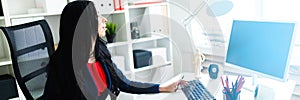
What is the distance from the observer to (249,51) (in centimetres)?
147

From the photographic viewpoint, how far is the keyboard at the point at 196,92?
4.39ft

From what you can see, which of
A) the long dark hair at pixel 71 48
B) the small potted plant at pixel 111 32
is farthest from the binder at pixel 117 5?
the long dark hair at pixel 71 48

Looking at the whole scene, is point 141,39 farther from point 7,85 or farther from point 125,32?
point 7,85

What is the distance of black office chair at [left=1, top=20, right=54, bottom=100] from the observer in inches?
55.5

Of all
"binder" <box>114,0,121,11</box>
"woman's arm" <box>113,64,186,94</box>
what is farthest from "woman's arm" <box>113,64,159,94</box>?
"binder" <box>114,0,121,11</box>

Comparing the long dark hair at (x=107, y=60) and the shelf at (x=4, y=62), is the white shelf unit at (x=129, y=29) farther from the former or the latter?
the long dark hair at (x=107, y=60)

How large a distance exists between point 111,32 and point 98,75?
1170mm

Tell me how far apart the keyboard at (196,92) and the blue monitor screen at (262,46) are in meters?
0.26

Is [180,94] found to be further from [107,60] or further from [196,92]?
[107,60]

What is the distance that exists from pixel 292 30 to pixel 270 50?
0.46 feet

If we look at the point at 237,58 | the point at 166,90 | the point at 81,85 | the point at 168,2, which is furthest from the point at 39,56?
the point at 168,2

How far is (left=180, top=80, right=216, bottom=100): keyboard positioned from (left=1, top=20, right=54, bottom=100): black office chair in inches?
27.6

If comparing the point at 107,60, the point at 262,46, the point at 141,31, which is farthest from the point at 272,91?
the point at 141,31

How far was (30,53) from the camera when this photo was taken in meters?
1.48
